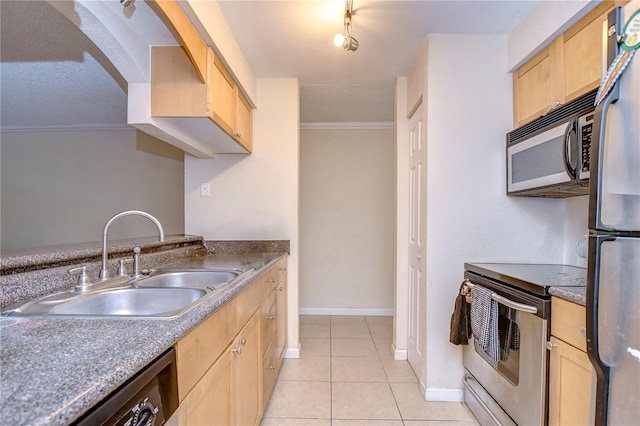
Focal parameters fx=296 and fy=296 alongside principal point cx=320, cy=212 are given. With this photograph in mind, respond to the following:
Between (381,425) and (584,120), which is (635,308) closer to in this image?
(584,120)

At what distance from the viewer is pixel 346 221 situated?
365cm

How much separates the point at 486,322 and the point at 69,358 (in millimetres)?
1611

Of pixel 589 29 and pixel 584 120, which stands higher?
pixel 589 29

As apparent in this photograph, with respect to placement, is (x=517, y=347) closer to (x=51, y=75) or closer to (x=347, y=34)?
(x=347, y=34)

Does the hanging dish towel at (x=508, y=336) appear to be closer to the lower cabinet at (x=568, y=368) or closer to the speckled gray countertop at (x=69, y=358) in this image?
the lower cabinet at (x=568, y=368)

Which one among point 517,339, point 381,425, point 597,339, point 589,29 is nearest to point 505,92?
point 589,29

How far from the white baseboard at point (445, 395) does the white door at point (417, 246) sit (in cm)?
9

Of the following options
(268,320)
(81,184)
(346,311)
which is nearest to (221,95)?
(268,320)

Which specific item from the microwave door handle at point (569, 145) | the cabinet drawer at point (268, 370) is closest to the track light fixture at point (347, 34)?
the microwave door handle at point (569, 145)

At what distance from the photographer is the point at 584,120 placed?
4.09 ft

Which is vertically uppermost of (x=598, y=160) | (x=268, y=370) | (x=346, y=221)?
(x=598, y=160)

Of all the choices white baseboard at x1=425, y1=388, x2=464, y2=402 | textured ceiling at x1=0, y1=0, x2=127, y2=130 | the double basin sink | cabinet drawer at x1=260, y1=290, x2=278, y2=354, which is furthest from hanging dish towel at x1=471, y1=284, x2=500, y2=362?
textured ceiling at x1=0, y1=0, x2=127, y2=130

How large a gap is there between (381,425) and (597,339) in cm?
124

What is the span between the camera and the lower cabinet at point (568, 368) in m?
1.05
